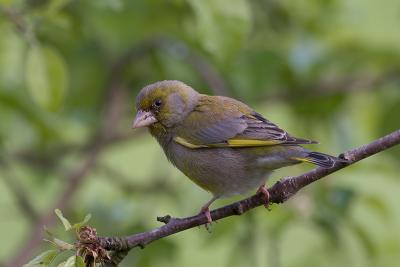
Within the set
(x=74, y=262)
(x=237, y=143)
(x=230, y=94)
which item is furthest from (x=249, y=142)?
(x=74, y=262)

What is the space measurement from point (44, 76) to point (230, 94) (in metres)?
1.59

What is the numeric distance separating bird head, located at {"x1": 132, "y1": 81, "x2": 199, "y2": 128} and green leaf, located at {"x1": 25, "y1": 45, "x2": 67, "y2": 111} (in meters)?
0.68

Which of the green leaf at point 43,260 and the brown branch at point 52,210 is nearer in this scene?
the green leaf at point 43,260

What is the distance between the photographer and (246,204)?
3.21 meters

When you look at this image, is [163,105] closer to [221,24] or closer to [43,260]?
[221,24]

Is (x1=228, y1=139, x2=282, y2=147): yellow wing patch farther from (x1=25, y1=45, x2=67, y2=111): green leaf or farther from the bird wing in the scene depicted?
(x1=25, y1=45, x2=67, y2=111): green leaf

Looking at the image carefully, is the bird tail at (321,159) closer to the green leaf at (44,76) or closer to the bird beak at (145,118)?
the bird beak at (145,118)

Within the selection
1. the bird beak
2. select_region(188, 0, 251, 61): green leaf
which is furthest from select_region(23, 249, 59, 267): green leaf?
the bird beak

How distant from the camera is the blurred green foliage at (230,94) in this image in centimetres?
473

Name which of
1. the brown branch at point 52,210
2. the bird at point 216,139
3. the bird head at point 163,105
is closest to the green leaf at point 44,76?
the bird at point 216,139

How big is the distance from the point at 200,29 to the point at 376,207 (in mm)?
1703

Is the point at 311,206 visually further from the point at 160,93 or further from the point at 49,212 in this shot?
the point at 49,212

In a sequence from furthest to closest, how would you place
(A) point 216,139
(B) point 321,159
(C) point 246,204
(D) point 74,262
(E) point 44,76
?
(A) point 216,139
(E) point 44,76
(B) point 321,159
(C) point 246,204
(D) point 74,262

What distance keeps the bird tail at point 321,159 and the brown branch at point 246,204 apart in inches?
2.1
